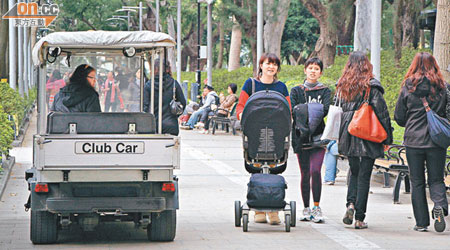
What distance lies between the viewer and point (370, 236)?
9.27 m

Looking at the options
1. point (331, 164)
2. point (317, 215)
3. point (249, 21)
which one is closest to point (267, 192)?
point (317, 215)

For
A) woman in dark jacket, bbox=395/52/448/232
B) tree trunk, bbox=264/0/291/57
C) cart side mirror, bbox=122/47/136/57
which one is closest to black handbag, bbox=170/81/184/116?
cart side mirror, bbox=122/47/136/57

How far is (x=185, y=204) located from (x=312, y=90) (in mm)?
2720

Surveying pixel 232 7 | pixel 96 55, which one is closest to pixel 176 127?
pixel 96 55

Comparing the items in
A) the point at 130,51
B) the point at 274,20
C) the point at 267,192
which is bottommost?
the point at 267,192

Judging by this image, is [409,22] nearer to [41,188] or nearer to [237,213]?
[237,213]

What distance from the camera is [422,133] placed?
948cm

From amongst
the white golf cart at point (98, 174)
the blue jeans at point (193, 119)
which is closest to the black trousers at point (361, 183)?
the white golf cart at point (98, 174)

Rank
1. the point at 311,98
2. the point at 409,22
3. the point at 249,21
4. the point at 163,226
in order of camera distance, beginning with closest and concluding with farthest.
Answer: the point at 163,226 → the point at 311,98 → the point at 409,22 → the point at 249,21

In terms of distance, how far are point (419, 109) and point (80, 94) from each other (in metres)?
3.58

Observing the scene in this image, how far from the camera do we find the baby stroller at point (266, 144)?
9328 millimetres

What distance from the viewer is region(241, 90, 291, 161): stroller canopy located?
9.37 m

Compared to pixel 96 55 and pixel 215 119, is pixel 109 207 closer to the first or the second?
pixel 96 55

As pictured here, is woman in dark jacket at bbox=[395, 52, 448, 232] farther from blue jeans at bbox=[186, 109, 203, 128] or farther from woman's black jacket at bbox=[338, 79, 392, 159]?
blue jeans at bbox=[186, 109, 203, 128]
